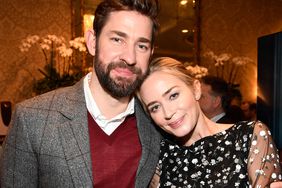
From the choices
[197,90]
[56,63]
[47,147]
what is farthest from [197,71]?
[47,147]

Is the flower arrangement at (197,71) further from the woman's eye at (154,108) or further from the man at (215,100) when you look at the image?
the woman's eye at (154,108)

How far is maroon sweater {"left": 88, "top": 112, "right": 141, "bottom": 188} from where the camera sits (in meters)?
1.57

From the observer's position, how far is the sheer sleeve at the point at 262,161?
1.50m

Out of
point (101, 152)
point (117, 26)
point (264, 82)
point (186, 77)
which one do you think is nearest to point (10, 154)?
point (101, 152)

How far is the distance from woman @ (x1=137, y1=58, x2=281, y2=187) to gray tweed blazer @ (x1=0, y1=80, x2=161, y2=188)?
0.94 feet

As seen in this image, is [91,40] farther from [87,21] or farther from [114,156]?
[87,21]

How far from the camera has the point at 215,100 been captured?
3930 millimetres

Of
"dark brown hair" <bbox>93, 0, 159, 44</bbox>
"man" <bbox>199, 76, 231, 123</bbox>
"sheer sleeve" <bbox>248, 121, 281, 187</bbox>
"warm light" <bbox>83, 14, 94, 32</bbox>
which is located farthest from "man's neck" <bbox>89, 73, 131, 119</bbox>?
"warm light" <bbox>83, 14, 94, 32</bbox>

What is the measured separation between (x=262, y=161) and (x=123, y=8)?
0.89 m

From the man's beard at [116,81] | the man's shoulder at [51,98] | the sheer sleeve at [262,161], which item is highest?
the man's beard at [116,81]

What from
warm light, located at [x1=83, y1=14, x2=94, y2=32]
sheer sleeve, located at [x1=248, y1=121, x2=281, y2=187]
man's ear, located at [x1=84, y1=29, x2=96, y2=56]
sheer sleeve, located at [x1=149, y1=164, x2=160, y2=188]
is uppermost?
warm light, located at [x1=83, y1=14, x2=94, y2=32]

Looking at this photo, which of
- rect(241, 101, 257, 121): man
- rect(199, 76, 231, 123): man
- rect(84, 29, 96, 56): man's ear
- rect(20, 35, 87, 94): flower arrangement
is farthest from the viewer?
rect(241, 101, 257, 121): man

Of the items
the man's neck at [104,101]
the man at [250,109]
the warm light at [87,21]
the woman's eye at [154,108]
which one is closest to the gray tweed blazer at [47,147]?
the man's neck at [104,101]

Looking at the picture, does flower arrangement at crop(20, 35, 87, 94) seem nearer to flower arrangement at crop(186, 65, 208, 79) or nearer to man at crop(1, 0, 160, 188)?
flower arrangement at crop(186, 65, 208, 79)
